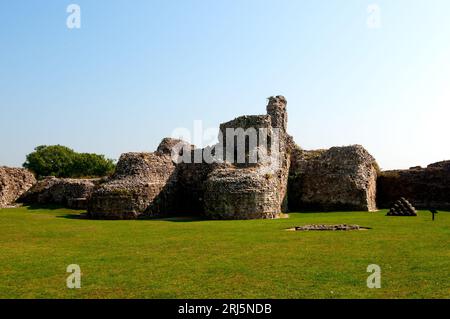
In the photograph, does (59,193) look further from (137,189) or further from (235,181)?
(235,181)

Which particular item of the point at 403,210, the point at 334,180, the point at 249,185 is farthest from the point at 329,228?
the point at 334,180

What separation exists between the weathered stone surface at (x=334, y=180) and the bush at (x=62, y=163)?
4266cm

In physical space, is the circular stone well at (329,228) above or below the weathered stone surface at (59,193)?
below

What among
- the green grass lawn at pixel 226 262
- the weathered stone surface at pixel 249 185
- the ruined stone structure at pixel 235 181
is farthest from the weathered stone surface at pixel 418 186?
the green grass lawn at pixel 226 262

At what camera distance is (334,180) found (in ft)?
99.6

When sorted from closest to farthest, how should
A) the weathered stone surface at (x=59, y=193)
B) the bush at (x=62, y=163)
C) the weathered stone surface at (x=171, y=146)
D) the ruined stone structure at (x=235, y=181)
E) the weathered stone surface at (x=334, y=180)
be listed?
1. the ruined stone structure at (x=235, y=181)
2. the weathered stone surface at (x=171, y=146)
3. the weathered stone surface at (x=334, y=180)
4. the weathered stone surface at (x=59, y=193)
5. the bush at (x=62, y=163)

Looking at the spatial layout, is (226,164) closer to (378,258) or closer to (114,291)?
(378,258)

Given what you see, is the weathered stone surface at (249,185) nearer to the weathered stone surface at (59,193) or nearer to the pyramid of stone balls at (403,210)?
the pyramid of stone balls at (403,210)

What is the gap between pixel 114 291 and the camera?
7719 mm

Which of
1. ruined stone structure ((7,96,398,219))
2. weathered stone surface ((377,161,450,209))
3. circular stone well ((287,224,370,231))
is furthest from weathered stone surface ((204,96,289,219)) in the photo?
weathered stone surface ((377,161,450,209))

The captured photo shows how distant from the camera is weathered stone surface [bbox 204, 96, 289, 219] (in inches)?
909

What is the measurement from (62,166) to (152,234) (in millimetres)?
57752

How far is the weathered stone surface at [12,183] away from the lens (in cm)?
2894

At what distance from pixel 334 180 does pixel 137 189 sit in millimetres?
12878
